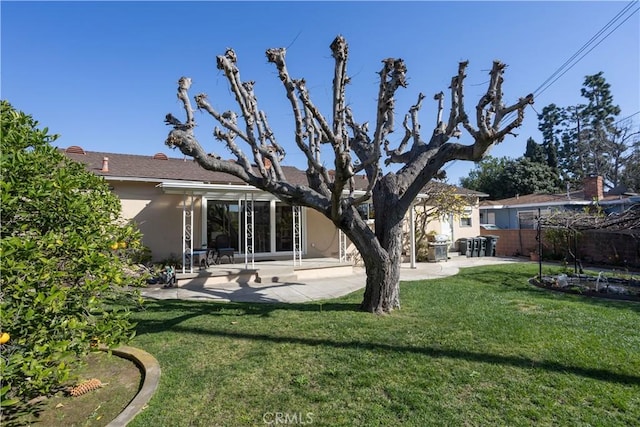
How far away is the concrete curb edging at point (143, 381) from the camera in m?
3.14

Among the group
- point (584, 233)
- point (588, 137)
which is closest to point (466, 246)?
point (584, 233)

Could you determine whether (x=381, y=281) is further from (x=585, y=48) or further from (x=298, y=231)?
(x=585, y=48)

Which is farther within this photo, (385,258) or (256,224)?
(256,224)

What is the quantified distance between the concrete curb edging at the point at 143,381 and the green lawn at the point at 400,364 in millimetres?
99

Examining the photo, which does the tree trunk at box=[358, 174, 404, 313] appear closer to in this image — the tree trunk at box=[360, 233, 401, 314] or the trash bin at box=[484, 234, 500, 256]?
the tree trunk at box=[360, 233, 401, 314]

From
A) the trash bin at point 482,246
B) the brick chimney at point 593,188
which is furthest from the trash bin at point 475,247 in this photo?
the brick chimney at point 593,188

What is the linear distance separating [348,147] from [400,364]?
3.60 meters

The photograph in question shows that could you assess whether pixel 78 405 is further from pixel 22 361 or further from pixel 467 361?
pixel 467 361

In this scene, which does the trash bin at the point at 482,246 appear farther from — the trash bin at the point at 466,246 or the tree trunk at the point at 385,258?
the tree trunk at the point at 385,258

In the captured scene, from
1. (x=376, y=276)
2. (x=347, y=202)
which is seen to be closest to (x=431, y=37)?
(x=347, y=202)

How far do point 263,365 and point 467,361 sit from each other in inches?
109

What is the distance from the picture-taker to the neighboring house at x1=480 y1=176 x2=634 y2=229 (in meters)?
18.1

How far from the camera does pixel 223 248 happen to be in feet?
41.7

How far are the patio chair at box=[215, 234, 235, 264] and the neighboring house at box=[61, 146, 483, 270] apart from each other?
220 mm
